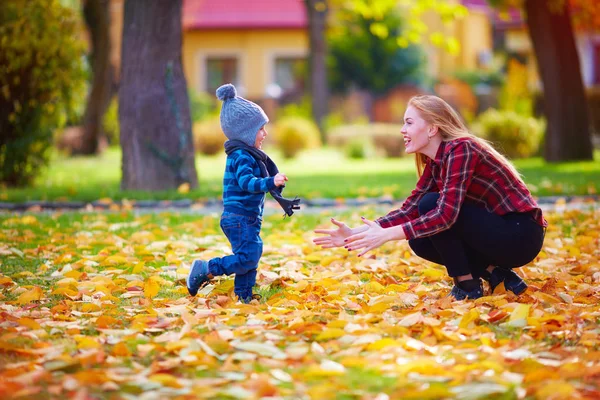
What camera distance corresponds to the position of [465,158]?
475 centimetres

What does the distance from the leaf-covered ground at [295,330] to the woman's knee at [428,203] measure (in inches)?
19.8

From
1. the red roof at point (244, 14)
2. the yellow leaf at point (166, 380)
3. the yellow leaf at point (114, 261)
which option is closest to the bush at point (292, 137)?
the yellow leaf at point (114, 261)

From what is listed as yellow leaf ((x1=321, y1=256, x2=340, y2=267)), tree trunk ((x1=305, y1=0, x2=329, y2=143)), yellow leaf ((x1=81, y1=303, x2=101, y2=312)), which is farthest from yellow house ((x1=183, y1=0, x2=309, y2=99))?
yellow leaf ((x1=81, y1=303, x2=101, y2=312))

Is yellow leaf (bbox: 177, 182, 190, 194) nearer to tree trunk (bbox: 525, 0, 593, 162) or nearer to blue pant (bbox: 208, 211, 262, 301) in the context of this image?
blue pant (bbox: 208, 211, 262, 301)

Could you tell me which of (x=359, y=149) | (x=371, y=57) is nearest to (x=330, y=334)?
(x=359, y=149)

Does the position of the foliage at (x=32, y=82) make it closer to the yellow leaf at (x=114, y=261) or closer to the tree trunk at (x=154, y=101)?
the tree trunk at (x=154, y=101)

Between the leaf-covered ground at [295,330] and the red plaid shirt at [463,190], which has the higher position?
the red plaid shirt at [463,190]

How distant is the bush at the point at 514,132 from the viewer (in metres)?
19.0

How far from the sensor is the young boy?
16.2ft

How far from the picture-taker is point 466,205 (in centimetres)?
485

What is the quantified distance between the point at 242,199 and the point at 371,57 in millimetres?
29161

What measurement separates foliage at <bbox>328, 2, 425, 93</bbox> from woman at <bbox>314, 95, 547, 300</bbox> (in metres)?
28.4

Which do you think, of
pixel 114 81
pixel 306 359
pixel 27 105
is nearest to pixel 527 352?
pixel 306 359

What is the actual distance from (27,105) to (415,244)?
8467mm
